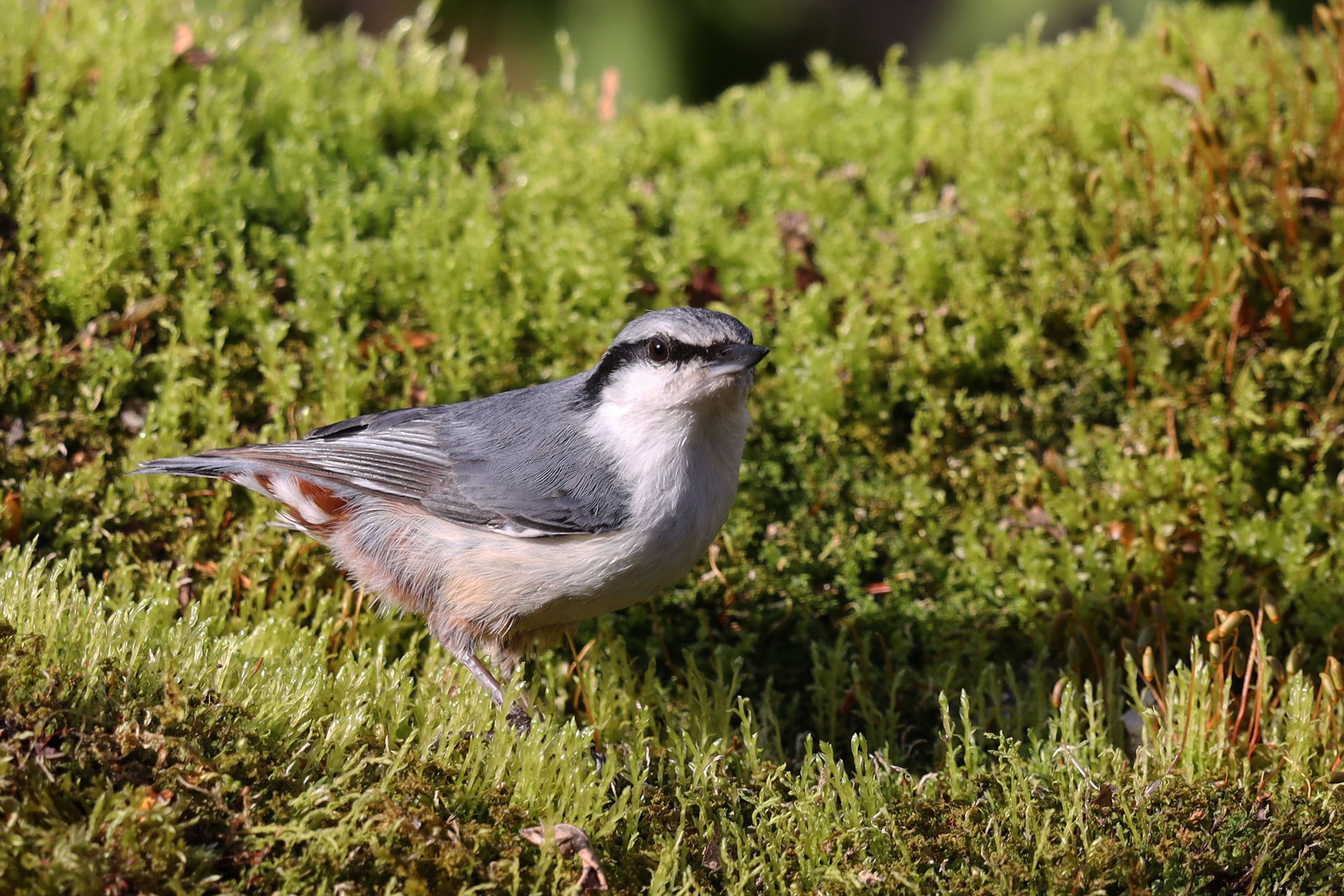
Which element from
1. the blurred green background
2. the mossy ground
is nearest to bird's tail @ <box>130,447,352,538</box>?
the mossy ground

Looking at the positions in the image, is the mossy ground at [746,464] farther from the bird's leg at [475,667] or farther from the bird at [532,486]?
the bird at [532,486]

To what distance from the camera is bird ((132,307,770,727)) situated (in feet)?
9.52

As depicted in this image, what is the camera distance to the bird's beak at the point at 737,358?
2.80 metres

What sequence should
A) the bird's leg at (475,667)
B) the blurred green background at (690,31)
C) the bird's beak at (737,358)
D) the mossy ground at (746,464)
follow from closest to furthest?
the mossy ground at (746,464) < the bird's beak at (737,358) < the bird's leg at (475,667) < the blurred green background at (690,31)

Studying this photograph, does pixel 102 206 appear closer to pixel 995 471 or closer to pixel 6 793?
pixel 6 793

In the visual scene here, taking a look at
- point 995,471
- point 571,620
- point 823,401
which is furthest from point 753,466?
point 571,620

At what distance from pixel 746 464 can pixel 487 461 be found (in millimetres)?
1295

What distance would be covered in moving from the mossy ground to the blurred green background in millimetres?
1124

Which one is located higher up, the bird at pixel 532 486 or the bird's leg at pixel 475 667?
the bird at pixel 532 486

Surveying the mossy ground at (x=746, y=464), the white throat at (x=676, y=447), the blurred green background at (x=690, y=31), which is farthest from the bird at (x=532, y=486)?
the blurred green background at (x=690, y=31)

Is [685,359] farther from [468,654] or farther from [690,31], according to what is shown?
[690,31]

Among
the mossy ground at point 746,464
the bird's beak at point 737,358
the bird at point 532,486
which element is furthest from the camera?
the bird at point 532,486

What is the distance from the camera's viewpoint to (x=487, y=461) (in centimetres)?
316

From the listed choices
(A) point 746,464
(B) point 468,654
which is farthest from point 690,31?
(B) point 468,654
